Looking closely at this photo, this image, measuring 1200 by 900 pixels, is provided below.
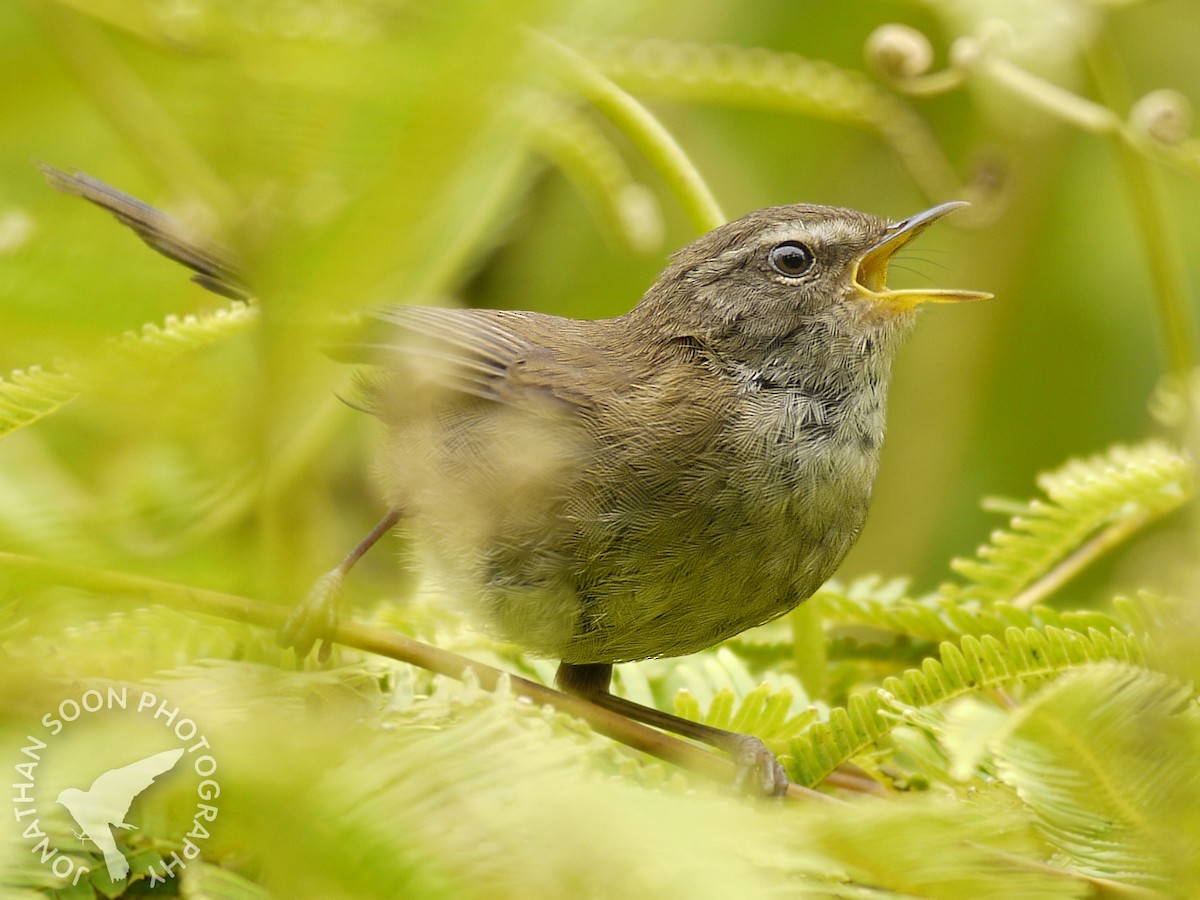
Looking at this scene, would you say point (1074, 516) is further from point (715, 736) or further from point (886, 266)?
point (886, 266)

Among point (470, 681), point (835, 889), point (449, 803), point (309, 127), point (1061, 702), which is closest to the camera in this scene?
point (309, 127)

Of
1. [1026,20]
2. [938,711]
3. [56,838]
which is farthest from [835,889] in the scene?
[1026,20]

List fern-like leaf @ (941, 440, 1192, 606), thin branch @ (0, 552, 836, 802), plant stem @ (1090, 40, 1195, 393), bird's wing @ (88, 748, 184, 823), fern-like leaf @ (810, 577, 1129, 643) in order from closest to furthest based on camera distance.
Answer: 1. thin branch @ (0, 552, 836, 802)
2. bird's wing @ (88, 748, 184, 823)
3. fern-like leaf @ (810, 577, 1129, 643)
4. fern-like leaf @ (941, 440, 1192, 606)
5. plant stem @ (1090, 40, 1195, 393)

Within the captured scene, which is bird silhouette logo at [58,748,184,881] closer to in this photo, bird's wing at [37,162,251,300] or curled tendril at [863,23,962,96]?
bird's wing at [37,162,251,300]

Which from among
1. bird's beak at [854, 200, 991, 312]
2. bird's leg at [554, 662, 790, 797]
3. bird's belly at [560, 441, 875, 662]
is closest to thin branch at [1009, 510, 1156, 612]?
bird's belly at [560, 441, 875, 662]

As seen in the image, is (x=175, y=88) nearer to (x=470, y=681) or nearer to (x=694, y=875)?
(x=470, y=681)

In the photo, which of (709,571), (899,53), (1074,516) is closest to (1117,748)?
(1074,516)
